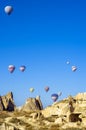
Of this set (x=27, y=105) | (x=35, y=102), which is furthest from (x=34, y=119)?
(x=35, y=102)

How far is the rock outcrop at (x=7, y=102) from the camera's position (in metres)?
A: 147

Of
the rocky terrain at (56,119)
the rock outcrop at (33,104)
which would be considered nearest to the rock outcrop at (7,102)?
the rock outcrop at (33,104)

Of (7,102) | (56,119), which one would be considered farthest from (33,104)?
(56,119)

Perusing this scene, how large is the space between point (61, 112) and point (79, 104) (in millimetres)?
6270

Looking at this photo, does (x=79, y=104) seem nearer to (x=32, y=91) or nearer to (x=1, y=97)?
(x=32, y=91)

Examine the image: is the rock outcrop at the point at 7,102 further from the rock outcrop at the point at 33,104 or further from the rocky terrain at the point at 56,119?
the rocky terrain at the point at 56,119

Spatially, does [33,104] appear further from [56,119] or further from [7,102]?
[56,119]

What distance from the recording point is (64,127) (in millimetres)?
67500

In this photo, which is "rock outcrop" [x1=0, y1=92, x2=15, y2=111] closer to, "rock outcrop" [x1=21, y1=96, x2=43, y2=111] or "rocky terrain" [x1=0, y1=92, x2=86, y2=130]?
"rock outcrop" [x1=21, y1=96, x2=43, y2=111]

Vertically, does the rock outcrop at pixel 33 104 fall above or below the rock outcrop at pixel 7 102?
below

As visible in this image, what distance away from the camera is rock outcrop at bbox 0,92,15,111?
482 feet

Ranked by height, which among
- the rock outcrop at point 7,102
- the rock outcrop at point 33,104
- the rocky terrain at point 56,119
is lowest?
the rocky terrain at point 56,119

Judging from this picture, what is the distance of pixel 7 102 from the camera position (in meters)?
148

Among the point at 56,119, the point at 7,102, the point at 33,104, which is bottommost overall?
the point at 56,119
